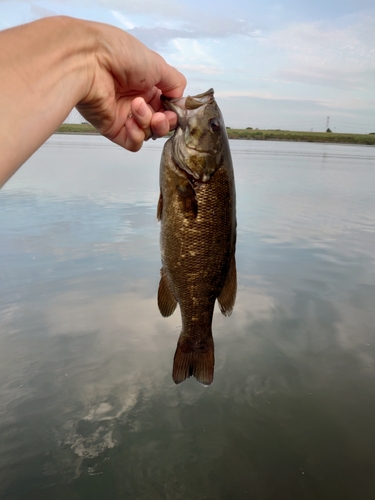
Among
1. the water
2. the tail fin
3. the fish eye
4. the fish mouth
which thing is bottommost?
the water

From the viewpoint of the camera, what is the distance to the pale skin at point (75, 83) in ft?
4.66

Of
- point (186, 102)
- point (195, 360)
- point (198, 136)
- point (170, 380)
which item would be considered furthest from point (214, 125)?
point (170, 380)

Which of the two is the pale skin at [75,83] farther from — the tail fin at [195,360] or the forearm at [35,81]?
the tail fin at [195,360]

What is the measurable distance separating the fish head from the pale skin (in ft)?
0.30

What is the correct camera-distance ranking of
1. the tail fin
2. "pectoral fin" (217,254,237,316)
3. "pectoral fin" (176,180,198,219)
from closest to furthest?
"pectoral fin" (176,180,198,219), "pectoral fin" (217,254,237,316), the tail fin

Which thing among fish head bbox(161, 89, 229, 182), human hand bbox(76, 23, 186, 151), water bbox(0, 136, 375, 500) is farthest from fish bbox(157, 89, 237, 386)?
water bbox(0, 136, 375, 500)

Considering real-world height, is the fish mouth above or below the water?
above

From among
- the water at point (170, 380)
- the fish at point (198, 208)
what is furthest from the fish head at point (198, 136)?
the water at point (170, 380)

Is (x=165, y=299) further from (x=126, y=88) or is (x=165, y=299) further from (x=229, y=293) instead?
(x=126, y=88)

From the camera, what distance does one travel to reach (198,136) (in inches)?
A: 96.1

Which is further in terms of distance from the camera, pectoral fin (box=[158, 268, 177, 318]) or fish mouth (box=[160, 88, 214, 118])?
pectoral fin (box=[158, 268, 177, 318])

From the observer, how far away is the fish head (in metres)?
2.39

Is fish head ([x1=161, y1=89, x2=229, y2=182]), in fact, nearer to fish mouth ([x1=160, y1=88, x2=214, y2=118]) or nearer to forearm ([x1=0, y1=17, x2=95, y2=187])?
fish mouth ([x1=160, y1=88, x2=214, y2=118])

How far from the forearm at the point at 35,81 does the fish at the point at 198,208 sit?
0.74 meters
